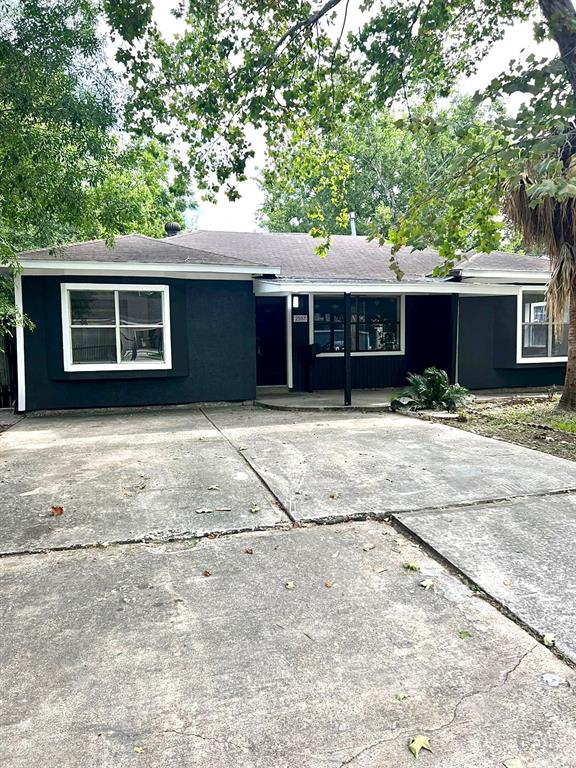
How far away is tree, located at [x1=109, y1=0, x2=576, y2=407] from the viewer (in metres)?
4.82

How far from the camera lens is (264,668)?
2.26 m

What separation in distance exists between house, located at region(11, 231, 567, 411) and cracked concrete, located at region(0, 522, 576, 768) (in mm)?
6389

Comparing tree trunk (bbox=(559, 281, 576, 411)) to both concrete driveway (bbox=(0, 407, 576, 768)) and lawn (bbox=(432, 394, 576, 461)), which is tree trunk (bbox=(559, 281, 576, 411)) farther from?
concrete driveway (bbox=(0, 407, 576, 768))

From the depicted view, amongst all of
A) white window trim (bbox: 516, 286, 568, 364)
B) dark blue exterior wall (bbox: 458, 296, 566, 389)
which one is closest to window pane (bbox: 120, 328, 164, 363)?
dark blue exterior wall (bbox: 458, 296, 566, 389)

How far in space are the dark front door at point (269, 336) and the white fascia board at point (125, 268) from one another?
2.37 metres

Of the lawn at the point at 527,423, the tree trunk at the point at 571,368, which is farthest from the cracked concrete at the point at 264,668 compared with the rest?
the tree trunk at the point at 571,368

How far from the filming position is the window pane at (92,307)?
29.9 feet

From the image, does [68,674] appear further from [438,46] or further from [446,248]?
[438,46]

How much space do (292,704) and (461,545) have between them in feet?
5.93

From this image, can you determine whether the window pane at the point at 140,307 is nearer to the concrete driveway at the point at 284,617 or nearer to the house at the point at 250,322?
the house at the point at 250,322

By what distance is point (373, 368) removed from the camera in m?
12.3

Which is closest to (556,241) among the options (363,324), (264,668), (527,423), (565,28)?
(527,423)

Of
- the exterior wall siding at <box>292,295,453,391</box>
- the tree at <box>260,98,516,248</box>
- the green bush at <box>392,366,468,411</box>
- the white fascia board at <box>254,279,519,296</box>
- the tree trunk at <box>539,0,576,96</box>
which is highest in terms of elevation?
the tree at <box>260,98,516,248</box>

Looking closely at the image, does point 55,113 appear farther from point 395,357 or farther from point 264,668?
point 395,357
